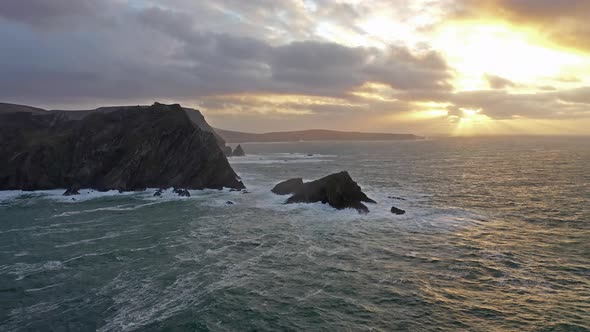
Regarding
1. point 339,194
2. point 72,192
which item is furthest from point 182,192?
point 339,194

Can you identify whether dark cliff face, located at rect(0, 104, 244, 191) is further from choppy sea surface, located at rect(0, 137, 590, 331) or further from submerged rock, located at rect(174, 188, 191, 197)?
choppy sea surface, located at rect(0, 137, 590, 331)

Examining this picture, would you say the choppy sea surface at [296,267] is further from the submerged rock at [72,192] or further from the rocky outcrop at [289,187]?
the submerged rock at [72,192]

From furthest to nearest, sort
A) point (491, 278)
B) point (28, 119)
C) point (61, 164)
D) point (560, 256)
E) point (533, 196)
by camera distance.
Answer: point (28, 119)
point (61, 164)
point (533, 196)
point (560, 256)
point (491, 278)

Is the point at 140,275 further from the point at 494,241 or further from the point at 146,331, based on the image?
the point at 494,241

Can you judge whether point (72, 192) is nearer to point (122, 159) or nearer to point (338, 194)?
point (122, 159)

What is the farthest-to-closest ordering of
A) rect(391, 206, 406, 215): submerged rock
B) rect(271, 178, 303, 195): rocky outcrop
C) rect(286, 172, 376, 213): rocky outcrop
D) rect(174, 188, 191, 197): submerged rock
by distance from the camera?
rect(174, 188, 191, 197): submerged rock
rect(271, 178, 303, 195): rocky outcrop
rect(286, 172, 376, 213): rocky outcrop
rect(391, 206, 406, 215): submerged rock

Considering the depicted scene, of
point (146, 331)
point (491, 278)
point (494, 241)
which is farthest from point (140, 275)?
point (494, 241)

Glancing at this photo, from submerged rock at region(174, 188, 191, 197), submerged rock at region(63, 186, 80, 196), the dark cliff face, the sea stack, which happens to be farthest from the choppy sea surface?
the dark cliff face
